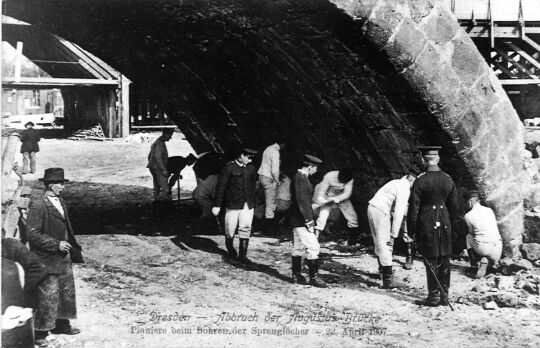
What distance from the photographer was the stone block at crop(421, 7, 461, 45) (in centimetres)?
722

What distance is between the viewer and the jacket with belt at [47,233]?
544 centimetres

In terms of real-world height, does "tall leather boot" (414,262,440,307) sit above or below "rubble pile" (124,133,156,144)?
below

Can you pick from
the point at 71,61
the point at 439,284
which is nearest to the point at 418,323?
the point at 439,284

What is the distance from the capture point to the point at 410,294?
285 inches

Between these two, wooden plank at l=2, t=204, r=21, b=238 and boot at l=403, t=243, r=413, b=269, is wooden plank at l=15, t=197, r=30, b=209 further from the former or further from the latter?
boot at l=403, t=243, r=413, b=269

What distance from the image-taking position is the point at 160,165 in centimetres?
1267

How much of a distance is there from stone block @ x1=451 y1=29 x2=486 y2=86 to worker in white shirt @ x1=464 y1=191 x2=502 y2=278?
163cm

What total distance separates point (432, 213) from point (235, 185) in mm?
3293

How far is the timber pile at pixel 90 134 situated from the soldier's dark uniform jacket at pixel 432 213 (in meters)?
23.2

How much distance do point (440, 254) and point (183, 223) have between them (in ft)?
20.8

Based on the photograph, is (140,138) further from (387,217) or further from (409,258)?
(387,217)

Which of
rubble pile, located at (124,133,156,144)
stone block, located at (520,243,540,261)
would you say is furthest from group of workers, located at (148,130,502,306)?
rubble pile, located at (124,133,156,144)

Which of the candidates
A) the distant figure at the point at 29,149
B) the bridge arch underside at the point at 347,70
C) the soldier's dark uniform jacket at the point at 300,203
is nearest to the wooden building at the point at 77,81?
the distant figure at the point at 29,149

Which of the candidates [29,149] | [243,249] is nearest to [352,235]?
[243,249]
